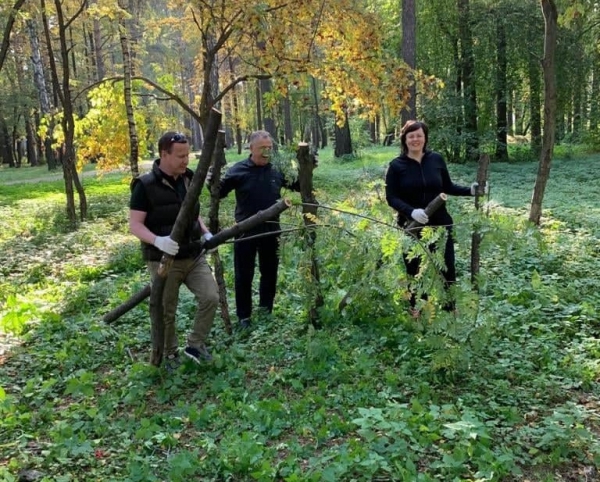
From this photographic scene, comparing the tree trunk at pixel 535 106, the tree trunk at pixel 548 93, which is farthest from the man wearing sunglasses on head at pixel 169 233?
the tree trunk at pixel 535 106

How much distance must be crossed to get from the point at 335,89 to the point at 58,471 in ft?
23.7

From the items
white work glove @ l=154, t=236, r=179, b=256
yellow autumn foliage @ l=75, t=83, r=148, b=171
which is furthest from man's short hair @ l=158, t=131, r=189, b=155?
yellow autumn foliage @ l=75, t=83, r=148, b=171

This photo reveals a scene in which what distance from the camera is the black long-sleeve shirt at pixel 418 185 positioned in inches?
199

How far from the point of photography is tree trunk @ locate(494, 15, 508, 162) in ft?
62.3

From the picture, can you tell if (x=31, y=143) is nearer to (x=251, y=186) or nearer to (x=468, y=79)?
(x=468, y=79)

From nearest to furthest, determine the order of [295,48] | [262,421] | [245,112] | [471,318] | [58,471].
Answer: [58,471]
[262,421]
[471,318]
[295,48]
[245,112]

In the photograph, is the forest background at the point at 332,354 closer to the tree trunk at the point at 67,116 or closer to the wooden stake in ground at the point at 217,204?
the wooden stake in ground at the point at 217,204

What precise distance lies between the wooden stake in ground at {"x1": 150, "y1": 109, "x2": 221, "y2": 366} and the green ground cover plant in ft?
1.81

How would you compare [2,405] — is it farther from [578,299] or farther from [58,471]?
[578,299]

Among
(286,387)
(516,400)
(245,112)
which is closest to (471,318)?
(516,400)

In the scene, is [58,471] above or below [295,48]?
below

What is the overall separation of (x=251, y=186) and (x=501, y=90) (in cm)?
1673

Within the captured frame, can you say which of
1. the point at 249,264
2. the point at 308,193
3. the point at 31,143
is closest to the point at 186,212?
the point at 308,193

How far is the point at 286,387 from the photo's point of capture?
4258 millimetres
